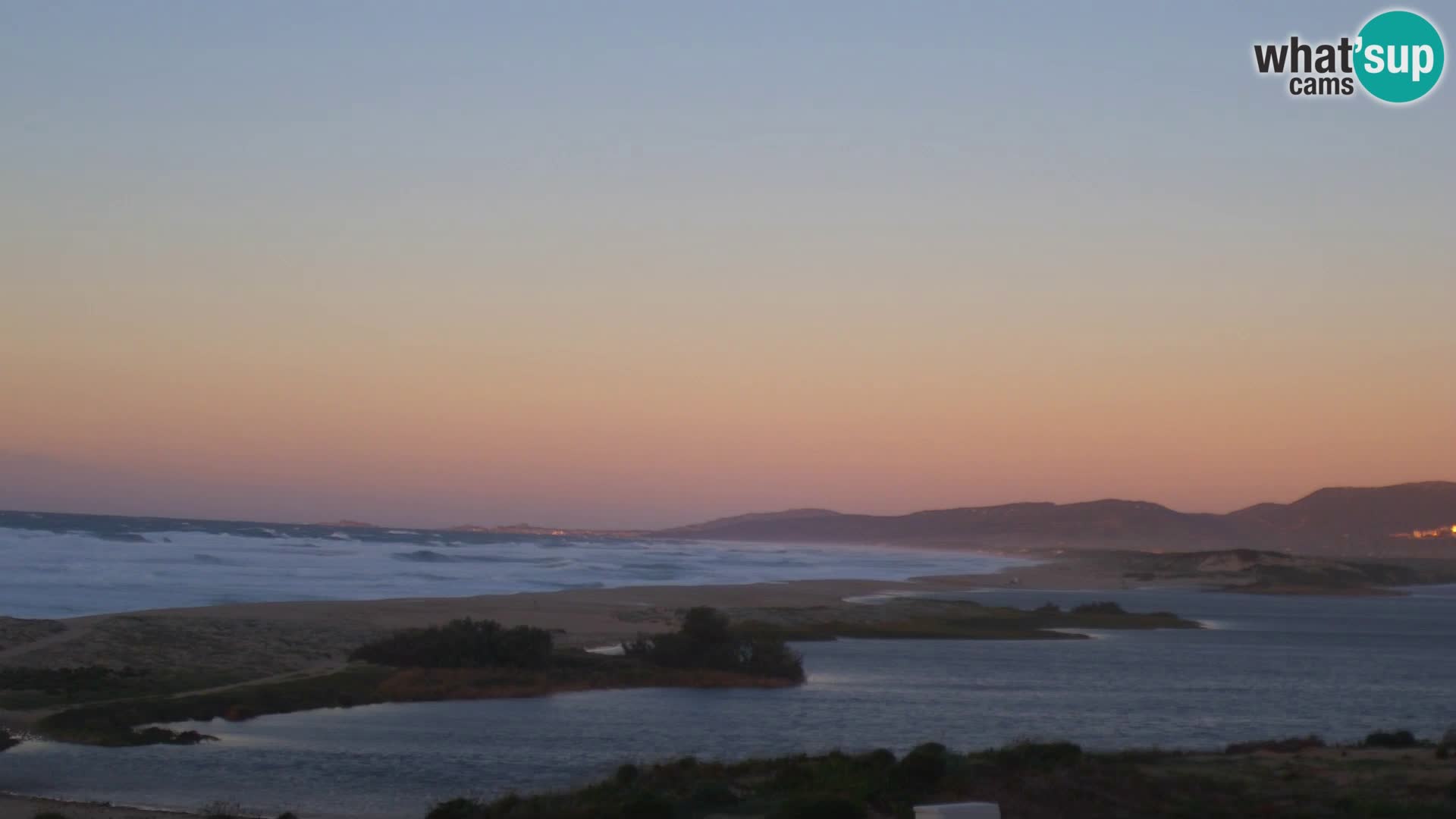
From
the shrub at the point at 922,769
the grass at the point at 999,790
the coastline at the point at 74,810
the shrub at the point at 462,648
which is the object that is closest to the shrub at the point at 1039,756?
the grass at the point at 999,790

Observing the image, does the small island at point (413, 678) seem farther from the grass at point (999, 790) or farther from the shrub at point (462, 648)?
the grass at point (999, 790)

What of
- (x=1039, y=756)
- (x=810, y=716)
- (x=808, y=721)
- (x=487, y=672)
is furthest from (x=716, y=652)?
(x=1039, y=756)

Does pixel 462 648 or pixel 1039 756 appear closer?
pixel 1039 756

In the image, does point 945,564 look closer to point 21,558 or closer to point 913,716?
point 21,558

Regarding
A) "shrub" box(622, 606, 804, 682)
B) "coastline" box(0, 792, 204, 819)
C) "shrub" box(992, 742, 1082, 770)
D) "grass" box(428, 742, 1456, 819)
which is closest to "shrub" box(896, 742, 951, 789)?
"grass" box(428, 742, 1456, 819)

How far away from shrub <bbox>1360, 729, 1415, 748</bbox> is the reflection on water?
283 centimetres

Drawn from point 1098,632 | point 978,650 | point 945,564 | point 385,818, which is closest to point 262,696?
point 385,818

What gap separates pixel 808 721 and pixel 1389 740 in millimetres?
10359

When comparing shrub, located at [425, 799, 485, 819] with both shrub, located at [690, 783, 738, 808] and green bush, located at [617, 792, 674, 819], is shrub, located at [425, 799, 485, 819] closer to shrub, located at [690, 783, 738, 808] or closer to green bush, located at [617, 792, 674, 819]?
green bush, located at [617, 792, 674, 819]

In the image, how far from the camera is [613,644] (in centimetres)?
4209

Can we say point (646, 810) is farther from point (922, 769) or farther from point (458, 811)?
point (922, 769)

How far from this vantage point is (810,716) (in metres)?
28.8

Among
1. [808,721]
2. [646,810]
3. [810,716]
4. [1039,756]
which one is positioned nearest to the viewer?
[646,810]

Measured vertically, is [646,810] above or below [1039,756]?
below
